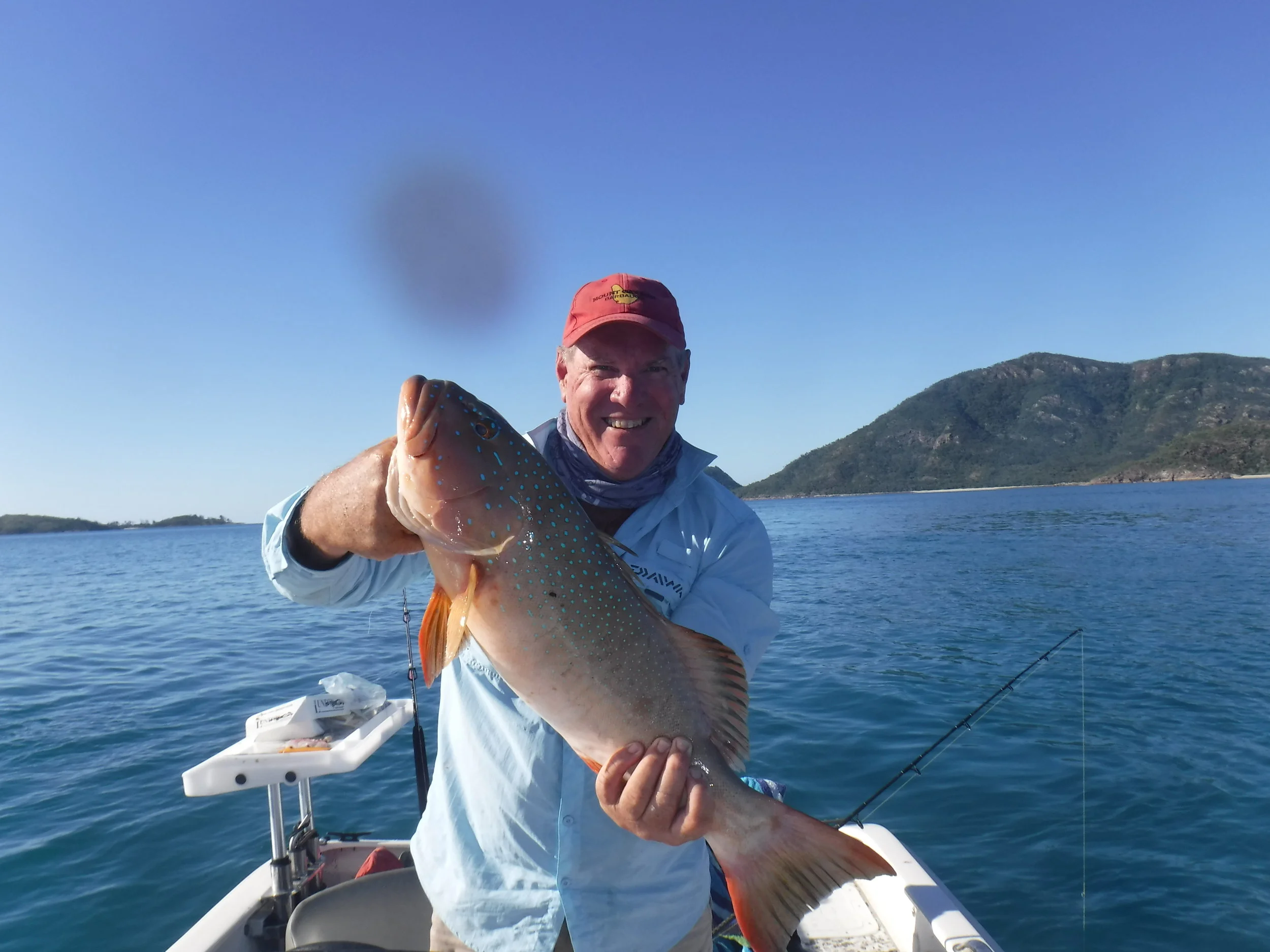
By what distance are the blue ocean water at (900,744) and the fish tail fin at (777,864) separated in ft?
18.9

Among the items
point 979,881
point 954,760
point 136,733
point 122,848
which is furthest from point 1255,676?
point 136,733

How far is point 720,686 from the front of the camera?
250 centimetres

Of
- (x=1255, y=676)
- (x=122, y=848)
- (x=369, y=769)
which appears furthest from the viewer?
(x=1255, y=676)

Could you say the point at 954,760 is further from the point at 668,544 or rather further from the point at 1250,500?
the point at 1250,500

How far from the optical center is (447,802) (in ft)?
9.12

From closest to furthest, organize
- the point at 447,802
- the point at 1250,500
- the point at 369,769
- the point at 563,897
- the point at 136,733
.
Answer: the point at 563,897 < the point at 447,802 < the point at 369,769 < the point at 136,733 < the point at 1250,500

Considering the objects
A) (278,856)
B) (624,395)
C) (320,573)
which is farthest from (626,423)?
(278,856)

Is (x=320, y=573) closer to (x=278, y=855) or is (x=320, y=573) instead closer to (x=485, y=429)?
(x=485, y=429)

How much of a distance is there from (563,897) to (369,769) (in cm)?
886

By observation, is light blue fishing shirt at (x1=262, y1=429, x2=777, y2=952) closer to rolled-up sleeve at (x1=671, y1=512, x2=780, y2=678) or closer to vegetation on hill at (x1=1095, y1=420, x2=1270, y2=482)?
rolled-up sleeve at (x1=671, y1=512, x2=780, y2=678)

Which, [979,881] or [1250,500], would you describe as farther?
[1250,500]

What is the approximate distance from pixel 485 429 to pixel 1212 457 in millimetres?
161071

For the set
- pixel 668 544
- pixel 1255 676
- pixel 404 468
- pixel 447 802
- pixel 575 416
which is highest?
pixel 575 416

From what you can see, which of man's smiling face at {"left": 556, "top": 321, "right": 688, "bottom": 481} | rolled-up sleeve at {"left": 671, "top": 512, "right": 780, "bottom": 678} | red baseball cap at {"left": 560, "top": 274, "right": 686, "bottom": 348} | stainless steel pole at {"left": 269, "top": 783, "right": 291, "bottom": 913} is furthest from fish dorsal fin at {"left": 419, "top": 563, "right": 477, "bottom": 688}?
stainless steel pole at {"left": 269, "top": 783, "right": 291, "bottom": 913}
